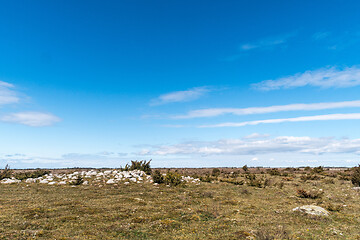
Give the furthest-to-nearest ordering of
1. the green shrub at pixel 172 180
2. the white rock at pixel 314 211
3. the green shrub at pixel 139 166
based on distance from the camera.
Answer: the green shrub at pixel 139 166 → the green shrub at pixel 172 180 → the white rock at pixel 314 211

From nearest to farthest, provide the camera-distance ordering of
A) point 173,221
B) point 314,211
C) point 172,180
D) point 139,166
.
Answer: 1. point 173,221
2. point 314,211
3. point 172,180
4. point 139,166

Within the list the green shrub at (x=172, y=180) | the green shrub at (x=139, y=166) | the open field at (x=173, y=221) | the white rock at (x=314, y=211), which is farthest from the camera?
the green shrub at (x=139, y=166)

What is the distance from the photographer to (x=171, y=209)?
609 inches

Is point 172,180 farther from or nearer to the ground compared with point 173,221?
farther from the ground

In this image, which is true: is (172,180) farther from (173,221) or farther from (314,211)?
(314,211)

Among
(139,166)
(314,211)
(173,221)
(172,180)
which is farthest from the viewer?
(139,166)

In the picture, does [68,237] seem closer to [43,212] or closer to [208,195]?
[43,212]

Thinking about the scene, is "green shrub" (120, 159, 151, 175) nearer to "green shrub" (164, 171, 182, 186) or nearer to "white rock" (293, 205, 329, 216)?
"green shrub" (164, 171, 182, 186)

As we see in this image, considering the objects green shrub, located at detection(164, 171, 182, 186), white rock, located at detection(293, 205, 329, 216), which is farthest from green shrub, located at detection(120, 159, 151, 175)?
white rock, located at detection(293, 205, 329, 216)

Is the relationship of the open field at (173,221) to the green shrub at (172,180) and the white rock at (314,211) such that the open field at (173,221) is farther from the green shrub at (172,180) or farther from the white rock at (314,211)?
the green shrub at (172,180)

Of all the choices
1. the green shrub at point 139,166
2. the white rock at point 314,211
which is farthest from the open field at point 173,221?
the green shrub at point 139,166

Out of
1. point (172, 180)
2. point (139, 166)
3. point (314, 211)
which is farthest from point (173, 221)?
point (139, 166)

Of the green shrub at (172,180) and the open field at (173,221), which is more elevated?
the green shrub at (172,180)

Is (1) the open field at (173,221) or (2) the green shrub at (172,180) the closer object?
(1) the open field at (173,221)
